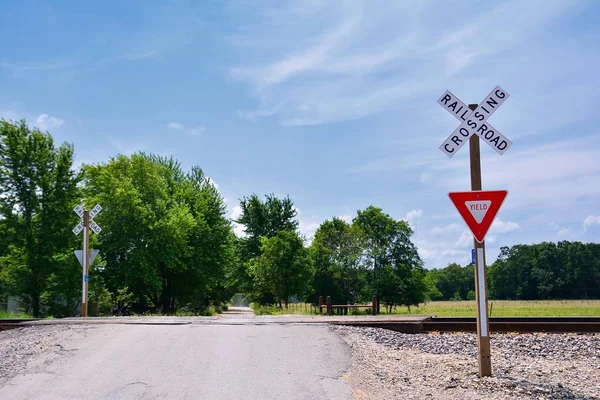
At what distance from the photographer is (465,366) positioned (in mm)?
10094

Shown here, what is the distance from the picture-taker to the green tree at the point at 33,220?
34.9 meters

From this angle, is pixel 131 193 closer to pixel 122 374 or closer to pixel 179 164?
pixel 179 164

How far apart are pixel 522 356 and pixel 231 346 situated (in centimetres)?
613

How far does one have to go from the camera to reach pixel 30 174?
35.8 metres

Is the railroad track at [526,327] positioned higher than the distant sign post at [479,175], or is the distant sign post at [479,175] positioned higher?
the distant sign post at [479,175]

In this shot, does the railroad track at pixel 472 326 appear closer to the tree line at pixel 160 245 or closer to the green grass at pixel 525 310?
the green grass at pixel 525 310

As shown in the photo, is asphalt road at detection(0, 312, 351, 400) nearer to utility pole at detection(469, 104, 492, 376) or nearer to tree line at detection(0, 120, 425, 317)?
utility pole at detection(469, 104, 492, 376)

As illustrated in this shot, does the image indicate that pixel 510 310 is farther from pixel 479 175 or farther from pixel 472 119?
pixel 472 119

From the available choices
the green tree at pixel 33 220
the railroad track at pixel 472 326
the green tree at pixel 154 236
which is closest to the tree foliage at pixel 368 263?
the green tree at pixel 154 236

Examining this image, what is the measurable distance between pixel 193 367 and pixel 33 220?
29818 millimetres

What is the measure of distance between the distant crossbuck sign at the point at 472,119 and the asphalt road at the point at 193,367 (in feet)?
14.8

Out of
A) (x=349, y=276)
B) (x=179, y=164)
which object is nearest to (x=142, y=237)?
(x=179, y=164)

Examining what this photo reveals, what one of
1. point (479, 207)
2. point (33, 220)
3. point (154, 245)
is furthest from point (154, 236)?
point (479, 207)

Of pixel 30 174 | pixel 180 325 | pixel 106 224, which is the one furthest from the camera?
pixel 106 224
